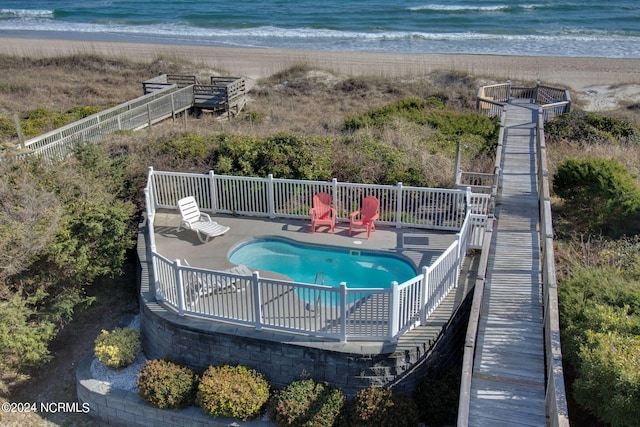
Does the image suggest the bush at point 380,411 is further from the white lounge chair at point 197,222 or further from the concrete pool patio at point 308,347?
the white lounge chair at point 197,222

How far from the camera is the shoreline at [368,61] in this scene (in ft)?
118

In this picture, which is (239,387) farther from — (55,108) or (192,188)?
(55,108)

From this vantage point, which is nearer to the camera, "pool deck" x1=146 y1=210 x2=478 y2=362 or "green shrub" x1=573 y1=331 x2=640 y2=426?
"green shrub" x1=573 y1=331 x2=640 y2=426

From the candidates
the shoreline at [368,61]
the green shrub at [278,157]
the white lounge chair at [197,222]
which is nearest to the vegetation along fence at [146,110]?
the white lounge chair at [197,222]

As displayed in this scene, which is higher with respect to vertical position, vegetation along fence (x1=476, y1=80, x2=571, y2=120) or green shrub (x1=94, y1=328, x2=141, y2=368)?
vegetation along fence (x1=476, y1=80, x2=571, y2=120)

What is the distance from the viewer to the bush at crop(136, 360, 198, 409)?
927 cm

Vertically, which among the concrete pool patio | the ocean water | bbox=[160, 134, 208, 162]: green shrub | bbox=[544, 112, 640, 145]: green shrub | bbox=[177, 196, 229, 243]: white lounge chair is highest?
the ocean water

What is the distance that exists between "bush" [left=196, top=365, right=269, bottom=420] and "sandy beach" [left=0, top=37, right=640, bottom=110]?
26.8 m

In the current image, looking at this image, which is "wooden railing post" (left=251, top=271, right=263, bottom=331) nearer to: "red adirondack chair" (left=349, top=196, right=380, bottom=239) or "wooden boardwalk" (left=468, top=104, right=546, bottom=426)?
"wooden boardwalk" (left=468, top=104, right=546, bottom=426)

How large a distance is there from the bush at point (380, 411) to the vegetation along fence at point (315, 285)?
2.86ft

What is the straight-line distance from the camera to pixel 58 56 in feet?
135

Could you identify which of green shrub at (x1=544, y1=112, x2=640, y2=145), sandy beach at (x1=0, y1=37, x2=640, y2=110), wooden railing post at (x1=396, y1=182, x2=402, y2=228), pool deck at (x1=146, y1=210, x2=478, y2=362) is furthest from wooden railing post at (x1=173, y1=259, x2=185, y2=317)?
sandy beach at (x1=0, y1=37, x2=640, y2=110)

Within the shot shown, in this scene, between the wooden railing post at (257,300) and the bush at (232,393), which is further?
the wooden railing post at (257,300)

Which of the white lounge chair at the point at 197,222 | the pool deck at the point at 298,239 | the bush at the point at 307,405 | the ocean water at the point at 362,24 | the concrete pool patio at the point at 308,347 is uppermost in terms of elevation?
the ocean water at the point at 362,24
